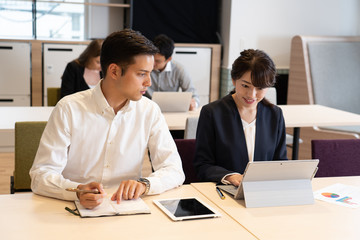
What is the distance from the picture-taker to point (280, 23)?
6.19 metres

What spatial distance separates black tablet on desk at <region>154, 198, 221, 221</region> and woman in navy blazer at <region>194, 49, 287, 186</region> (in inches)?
17.7

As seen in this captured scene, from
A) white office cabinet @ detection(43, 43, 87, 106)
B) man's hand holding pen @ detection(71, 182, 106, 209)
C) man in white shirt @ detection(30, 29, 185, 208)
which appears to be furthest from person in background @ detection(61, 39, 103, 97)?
man's hand holding pen @ detection(71, 182, 106, 209)

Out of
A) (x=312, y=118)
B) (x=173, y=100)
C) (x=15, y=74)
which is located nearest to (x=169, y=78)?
(x=173, y=100)

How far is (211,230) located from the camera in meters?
1.69

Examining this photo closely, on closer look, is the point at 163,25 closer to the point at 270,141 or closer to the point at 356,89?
the point at 356,89

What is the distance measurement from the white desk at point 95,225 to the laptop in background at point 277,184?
16 centimetres

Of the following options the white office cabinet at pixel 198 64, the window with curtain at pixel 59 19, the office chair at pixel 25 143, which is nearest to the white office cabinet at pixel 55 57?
the window with curtain at pixel 59 19

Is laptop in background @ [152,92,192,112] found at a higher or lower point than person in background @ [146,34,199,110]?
lower

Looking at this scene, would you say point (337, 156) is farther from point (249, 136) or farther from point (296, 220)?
point (296, 220)

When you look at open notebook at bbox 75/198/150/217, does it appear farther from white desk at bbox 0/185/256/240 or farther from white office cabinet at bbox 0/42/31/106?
white office cabinet at bbox 0/42/31/106

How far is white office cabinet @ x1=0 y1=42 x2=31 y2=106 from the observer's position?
554 centimetres

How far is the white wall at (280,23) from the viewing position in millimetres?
6059

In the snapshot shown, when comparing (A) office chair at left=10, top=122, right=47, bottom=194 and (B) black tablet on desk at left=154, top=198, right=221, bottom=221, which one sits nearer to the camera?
(B) black tablet on desk at left=154, top=198, right=221, bottom=221

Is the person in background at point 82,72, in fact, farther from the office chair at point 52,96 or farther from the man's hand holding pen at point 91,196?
the man's hand holding pen at point 91,196
